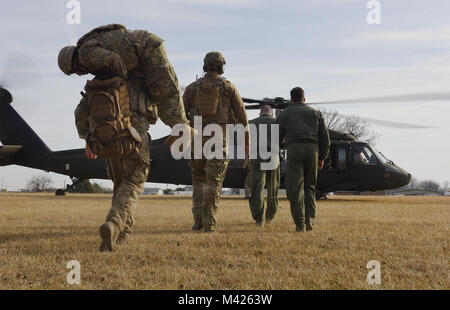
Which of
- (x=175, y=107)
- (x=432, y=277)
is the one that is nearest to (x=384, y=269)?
(x=432, y=277)

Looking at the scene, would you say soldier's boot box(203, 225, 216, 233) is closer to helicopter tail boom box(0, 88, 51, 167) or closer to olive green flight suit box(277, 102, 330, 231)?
olive green flight suit box(277, 102, 330, 231)

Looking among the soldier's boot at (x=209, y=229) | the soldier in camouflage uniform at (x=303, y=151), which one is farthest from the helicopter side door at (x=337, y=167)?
the soldier's boot at (x=209, y=229)

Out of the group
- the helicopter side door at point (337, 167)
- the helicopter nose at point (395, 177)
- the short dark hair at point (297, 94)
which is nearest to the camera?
the short dark hair at point (297, 94)

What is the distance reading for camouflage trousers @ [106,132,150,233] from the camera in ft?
12.2

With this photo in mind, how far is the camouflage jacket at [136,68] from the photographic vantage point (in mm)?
3650

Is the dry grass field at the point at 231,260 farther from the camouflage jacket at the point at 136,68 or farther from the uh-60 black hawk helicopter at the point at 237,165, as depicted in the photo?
the uh-60 black hawk helicopter at the point at 237,165

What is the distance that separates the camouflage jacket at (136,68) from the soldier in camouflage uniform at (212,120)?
1.36 m

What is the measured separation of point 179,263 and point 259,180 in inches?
134

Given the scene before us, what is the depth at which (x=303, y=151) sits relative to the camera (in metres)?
5.68

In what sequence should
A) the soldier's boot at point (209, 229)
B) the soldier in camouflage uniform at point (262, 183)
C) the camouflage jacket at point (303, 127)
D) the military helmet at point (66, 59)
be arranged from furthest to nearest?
the soldier in camouflage uniform at point (262, 183), the camouflage jacket at point (303, 127), the soldier's boot at point (209, 229), the military helmet at point (66, 59)

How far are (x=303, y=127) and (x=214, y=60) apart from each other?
154 centimetres
